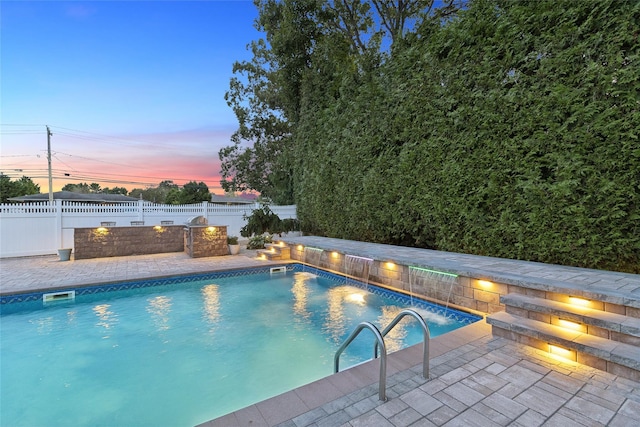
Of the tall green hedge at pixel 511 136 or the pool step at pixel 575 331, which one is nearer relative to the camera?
the pool step at pixel 575 331

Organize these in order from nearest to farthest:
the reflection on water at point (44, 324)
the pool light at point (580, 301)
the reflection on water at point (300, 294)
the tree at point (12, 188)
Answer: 1. the pool light at point (580, 301)
2. the reflection on water at point (44, 324)
3. the reflection on water at point (300, 294)
4. the tree at point (12, 188)

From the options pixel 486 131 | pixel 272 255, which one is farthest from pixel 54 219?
pixel 486 131

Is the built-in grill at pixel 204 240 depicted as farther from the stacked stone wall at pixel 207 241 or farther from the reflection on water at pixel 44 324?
the reflection on water at pixel 44 324

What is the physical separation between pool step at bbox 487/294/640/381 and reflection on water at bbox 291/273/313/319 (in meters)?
3.38

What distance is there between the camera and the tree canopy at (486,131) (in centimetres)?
445

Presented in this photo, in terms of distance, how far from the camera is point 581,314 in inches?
123

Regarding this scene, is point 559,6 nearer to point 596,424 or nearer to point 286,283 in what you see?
point 596,424

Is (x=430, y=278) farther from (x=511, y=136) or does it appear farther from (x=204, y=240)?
(x=204, y=240)

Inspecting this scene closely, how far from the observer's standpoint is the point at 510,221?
570 cm

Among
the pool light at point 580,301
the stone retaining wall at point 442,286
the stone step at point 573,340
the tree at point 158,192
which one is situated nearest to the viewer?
the stone step at point 573,340

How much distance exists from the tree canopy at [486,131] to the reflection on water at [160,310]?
19.1 feet

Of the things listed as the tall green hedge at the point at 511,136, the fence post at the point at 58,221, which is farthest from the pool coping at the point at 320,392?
the fence post at the point at 58,221

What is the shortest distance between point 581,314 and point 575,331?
19 cm

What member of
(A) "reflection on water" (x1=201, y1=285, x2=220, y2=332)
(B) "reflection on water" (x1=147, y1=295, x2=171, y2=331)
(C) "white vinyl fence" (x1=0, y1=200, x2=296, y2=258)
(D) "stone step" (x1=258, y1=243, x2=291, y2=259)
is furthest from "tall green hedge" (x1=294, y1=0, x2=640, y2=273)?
(C) "white vinyl fence" (x1=0, y1=200, x2=296, y2=258)
